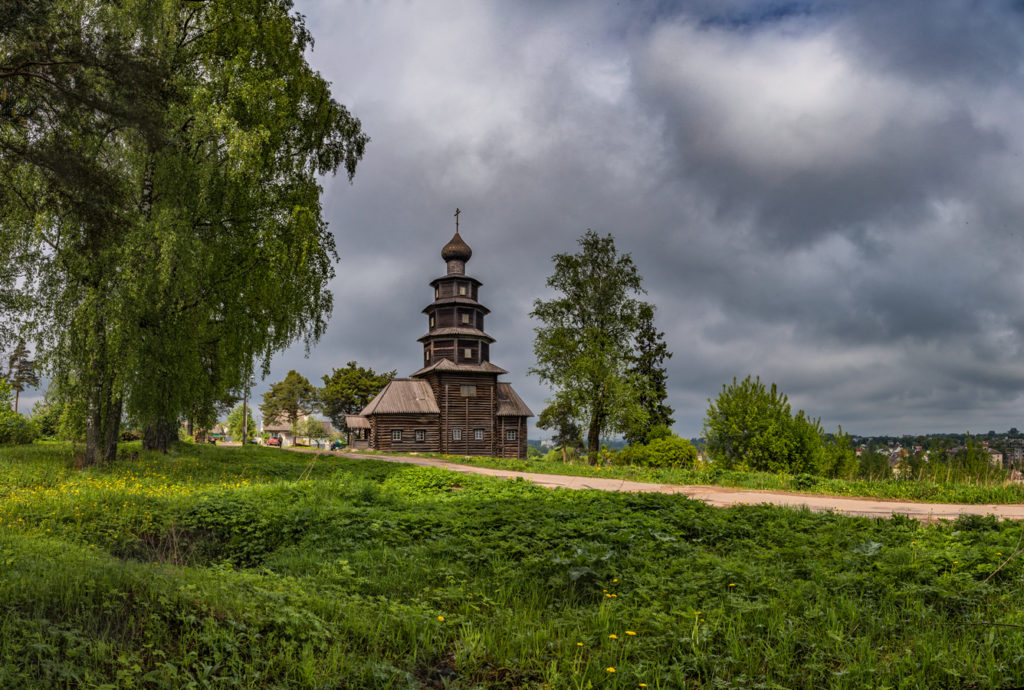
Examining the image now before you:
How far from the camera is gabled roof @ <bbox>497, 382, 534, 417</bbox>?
41.4m

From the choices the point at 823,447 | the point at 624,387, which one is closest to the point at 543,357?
the point at 624,387

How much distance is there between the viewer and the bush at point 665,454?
23.5 meters

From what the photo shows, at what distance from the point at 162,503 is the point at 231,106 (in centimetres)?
1065

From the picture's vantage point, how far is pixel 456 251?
4219 centimetres

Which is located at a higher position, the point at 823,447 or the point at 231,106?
the point at 231,106

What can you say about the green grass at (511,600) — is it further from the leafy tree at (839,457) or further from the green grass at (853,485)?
the leafy tree at (839,457)

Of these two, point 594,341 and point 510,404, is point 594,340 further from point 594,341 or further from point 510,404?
point 510,404

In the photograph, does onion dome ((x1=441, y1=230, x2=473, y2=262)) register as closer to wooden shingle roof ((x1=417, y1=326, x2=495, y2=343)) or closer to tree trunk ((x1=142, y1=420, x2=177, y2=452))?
wooden shingle roof ((x1=417, y1=326, x2=495, y2=343))

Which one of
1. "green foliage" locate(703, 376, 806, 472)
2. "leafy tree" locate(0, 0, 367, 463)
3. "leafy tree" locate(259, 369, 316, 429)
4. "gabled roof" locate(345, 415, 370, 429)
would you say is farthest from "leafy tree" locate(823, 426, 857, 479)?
"leafy tree" locate(259, 369, 316, 429)

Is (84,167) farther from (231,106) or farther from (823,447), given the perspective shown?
(823,447)

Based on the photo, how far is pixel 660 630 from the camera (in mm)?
4742

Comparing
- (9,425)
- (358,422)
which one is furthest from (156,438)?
(358,422)

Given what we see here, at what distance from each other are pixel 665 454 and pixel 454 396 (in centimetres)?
1899

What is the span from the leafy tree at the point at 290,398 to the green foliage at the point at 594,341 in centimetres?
5066
